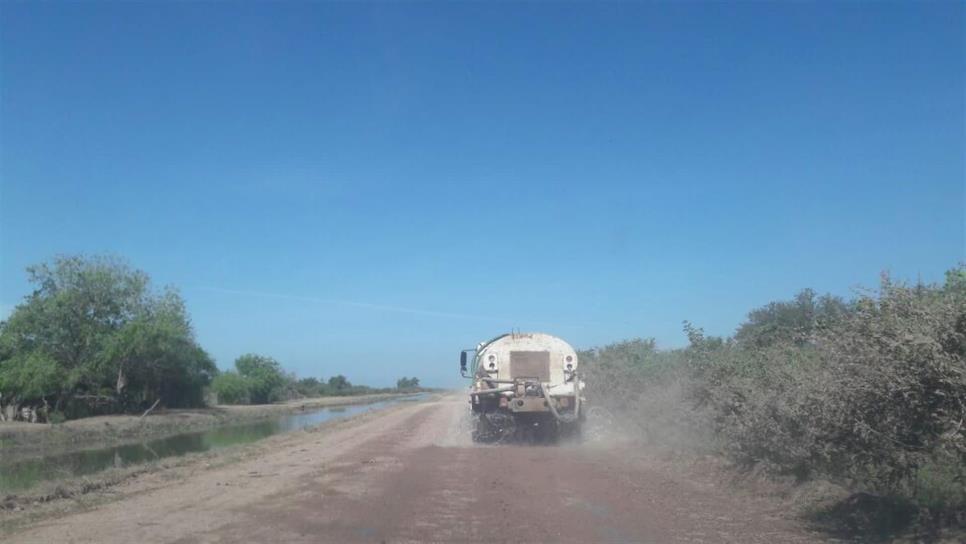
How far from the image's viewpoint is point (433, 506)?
1177 cm

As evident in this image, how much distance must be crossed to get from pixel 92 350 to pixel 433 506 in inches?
1760

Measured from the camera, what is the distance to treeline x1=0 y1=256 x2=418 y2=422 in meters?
44.5

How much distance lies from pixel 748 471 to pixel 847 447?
12.6 feet

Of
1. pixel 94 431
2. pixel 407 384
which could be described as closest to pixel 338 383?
pixel 407 384

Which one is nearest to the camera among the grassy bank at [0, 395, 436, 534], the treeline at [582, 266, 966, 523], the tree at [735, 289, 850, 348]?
the treeline at [582, 266, 966, 523]

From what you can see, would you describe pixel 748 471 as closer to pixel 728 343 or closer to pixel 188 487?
pixel 728 343

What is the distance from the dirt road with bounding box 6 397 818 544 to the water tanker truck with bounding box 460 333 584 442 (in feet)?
9.93

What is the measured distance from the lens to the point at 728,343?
711 inches

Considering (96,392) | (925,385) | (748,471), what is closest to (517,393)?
(748,471)

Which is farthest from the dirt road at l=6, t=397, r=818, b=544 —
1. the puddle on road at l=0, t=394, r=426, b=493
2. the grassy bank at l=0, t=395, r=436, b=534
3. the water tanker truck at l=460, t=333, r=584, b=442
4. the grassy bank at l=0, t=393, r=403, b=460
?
the grassy bank at l=0, t=393, r=403, b=460

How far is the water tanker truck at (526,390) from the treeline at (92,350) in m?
31.5

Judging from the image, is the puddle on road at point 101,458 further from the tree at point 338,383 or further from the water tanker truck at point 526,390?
the tree at point 338,383

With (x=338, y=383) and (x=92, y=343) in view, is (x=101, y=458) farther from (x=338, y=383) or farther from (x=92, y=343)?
(x=338, y=383)

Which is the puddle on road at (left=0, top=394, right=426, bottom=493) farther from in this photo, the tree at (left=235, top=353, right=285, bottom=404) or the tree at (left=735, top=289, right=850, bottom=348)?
the tree at (left=235, top=353, right=285, bottom=404)
